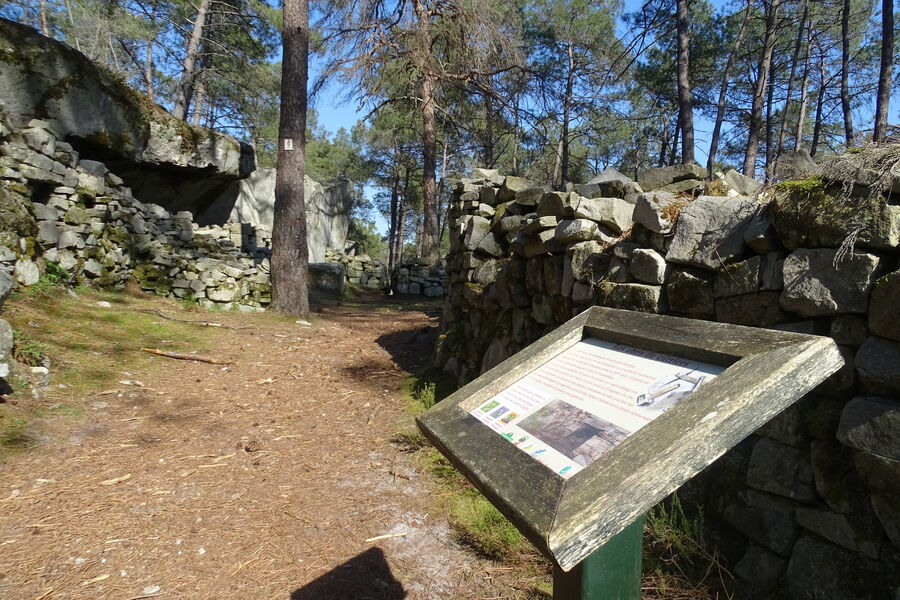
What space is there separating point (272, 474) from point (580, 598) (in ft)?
9.02

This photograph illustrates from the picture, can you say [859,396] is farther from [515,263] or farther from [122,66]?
[122,66]

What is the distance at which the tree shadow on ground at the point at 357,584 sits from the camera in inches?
93.2

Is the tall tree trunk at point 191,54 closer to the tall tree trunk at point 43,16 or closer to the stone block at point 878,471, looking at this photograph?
the tall tree trunk at point 43,16

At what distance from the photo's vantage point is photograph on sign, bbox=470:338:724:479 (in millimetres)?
1277

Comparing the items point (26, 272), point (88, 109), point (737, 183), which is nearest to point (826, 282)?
point (737, 183)

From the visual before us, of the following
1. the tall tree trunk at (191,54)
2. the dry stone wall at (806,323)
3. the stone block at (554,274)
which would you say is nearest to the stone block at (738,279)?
the dry stone wall at (806,323)

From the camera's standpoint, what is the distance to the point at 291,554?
266cm

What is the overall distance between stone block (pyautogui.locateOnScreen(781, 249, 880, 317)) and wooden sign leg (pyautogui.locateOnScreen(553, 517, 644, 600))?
1308 millimetres

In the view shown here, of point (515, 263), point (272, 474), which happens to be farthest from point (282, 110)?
point (272, 474)

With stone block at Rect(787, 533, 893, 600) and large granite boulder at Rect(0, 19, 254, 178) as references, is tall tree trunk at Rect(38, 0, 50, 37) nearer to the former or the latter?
large granite boulder at Rect(0, 19, 254, 178)

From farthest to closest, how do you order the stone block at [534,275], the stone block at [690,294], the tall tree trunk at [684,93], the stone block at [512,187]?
the tall tree trunk at [684,93] → the stone block at [512,187] → the stone block at [534,275] → the stone block at [690,294]

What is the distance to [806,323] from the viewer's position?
6.88 feet

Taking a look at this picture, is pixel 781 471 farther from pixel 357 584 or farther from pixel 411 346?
pixel 411 346

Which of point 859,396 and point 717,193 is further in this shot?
point 717,193
